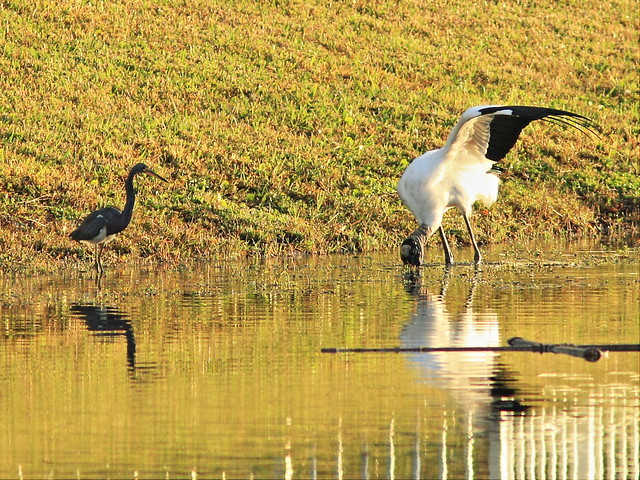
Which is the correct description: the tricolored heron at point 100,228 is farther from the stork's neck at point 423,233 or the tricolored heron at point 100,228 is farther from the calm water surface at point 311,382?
the stork's neck at point 423,233

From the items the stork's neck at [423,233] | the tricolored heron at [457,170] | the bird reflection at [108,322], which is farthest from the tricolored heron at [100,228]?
the tricolored heron at [457,170]

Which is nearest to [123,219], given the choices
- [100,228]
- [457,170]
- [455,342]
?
[100,228]

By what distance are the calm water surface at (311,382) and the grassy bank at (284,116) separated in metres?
4.10

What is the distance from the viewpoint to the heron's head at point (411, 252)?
16266mm

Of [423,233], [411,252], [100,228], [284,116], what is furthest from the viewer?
[284,116]

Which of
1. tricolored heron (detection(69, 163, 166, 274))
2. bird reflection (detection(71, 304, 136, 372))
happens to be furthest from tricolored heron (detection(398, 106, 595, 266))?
bird reflection (detection(71, 304, 136, 372))

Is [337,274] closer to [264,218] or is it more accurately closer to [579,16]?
[264,218]

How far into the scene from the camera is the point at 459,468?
267 inches

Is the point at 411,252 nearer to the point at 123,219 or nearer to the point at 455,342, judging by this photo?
the point at 123,219

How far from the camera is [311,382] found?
891 cm

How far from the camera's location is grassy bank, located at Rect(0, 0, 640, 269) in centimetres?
1869

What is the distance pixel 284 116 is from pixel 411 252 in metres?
8.61

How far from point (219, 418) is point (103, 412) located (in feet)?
2.28

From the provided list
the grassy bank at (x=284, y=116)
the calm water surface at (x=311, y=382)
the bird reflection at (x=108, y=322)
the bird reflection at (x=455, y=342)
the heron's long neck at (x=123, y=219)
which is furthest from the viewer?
the grassy bank at (x=284, y=116)
